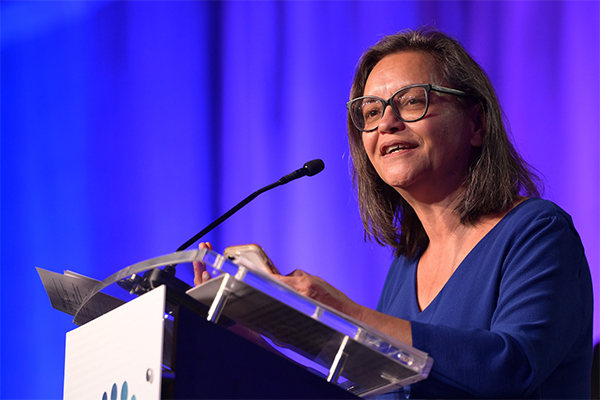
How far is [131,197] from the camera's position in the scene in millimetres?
2715

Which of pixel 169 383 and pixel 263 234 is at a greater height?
pixel 263 234

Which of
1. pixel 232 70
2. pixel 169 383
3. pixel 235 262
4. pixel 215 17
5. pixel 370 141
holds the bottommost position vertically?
pixel 169 383

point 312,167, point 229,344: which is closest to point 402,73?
point 312,167

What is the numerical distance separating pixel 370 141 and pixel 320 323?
36.2 inches

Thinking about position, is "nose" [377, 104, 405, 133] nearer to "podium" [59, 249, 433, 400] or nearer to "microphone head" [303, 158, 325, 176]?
"microphone head" [303, 158, 325, 176]

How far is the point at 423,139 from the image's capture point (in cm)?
146

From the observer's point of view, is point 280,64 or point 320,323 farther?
point 280,64

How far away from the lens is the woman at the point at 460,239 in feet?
2.97

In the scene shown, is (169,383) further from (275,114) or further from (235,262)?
(275,114)

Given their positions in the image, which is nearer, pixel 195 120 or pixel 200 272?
pixel 200 272

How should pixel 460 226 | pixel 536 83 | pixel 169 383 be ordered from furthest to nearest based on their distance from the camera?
pixel 536 83 → pixel 460 226 → pixel 169 383

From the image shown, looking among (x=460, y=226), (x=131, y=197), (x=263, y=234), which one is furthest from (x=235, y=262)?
(x=131, y=197)

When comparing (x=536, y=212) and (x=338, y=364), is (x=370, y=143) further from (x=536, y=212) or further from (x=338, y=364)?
(x=338, y=364)

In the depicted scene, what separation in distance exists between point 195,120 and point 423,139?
1.53 meters
